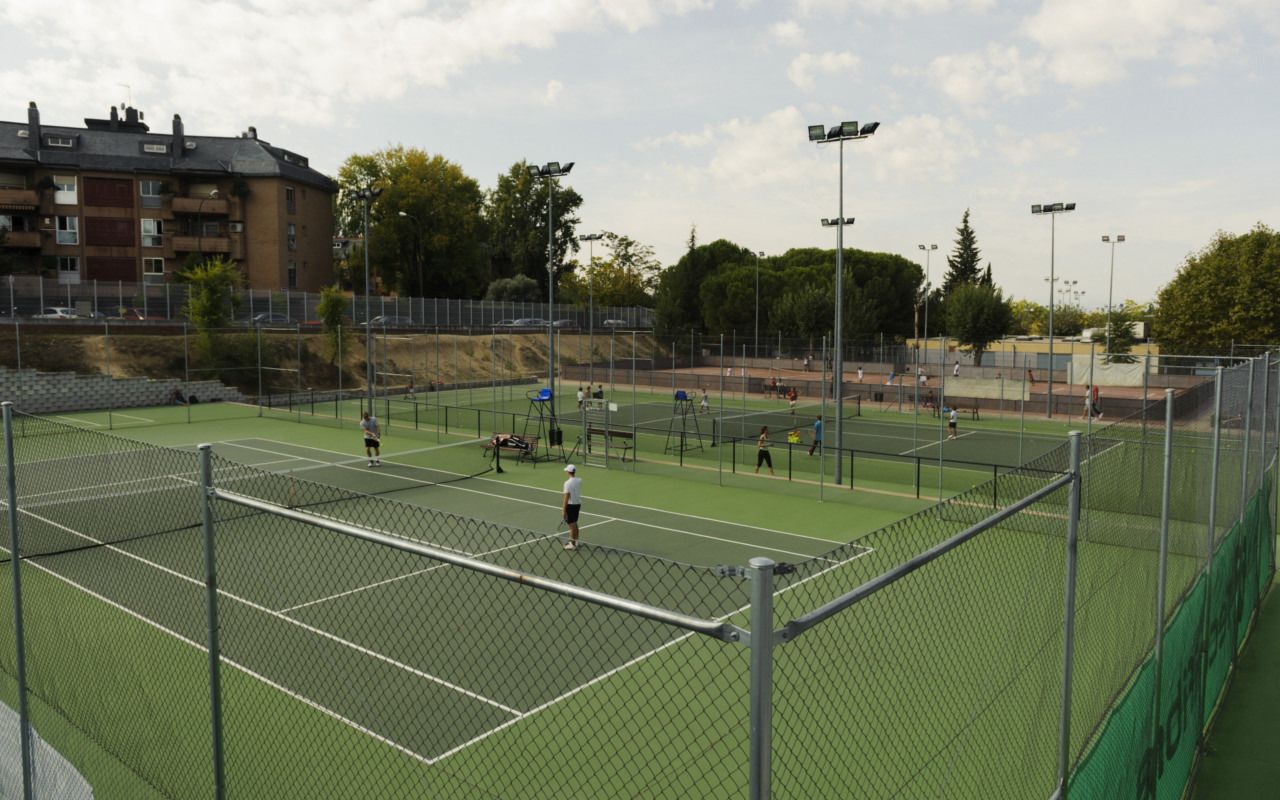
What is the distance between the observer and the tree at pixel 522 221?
99438 mm

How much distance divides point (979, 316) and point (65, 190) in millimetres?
64837

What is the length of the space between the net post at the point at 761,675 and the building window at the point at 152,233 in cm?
7653

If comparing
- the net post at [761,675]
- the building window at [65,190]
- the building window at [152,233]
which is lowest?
the net post at [761,675]

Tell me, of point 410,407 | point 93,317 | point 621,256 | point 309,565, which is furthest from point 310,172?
point 309,565

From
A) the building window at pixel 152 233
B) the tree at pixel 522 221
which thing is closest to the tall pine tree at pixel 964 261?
the tree at pixel 522 221

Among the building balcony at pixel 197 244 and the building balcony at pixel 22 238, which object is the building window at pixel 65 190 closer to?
the building balcony at pixel 22 238

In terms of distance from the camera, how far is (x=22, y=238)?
63.1 meters

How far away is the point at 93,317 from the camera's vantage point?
50406 millimetres

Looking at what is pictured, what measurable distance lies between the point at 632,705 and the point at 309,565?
19.2ft

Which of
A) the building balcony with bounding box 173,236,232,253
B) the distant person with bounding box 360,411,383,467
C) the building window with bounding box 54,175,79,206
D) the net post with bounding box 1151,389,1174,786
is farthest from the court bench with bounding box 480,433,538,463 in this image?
the building window with bounding box 54,175,79,206

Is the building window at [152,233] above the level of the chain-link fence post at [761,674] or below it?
above

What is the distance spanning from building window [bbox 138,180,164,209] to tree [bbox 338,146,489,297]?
63.3 ft

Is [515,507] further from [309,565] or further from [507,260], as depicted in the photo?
[507,260]

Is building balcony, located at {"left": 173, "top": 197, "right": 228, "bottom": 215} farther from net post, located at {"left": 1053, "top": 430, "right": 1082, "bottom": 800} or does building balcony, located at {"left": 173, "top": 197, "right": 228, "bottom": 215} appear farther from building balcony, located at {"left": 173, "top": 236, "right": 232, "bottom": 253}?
net post, located at {"left": 1053, "top": 430, "right": 1082, "bottom": 800}
